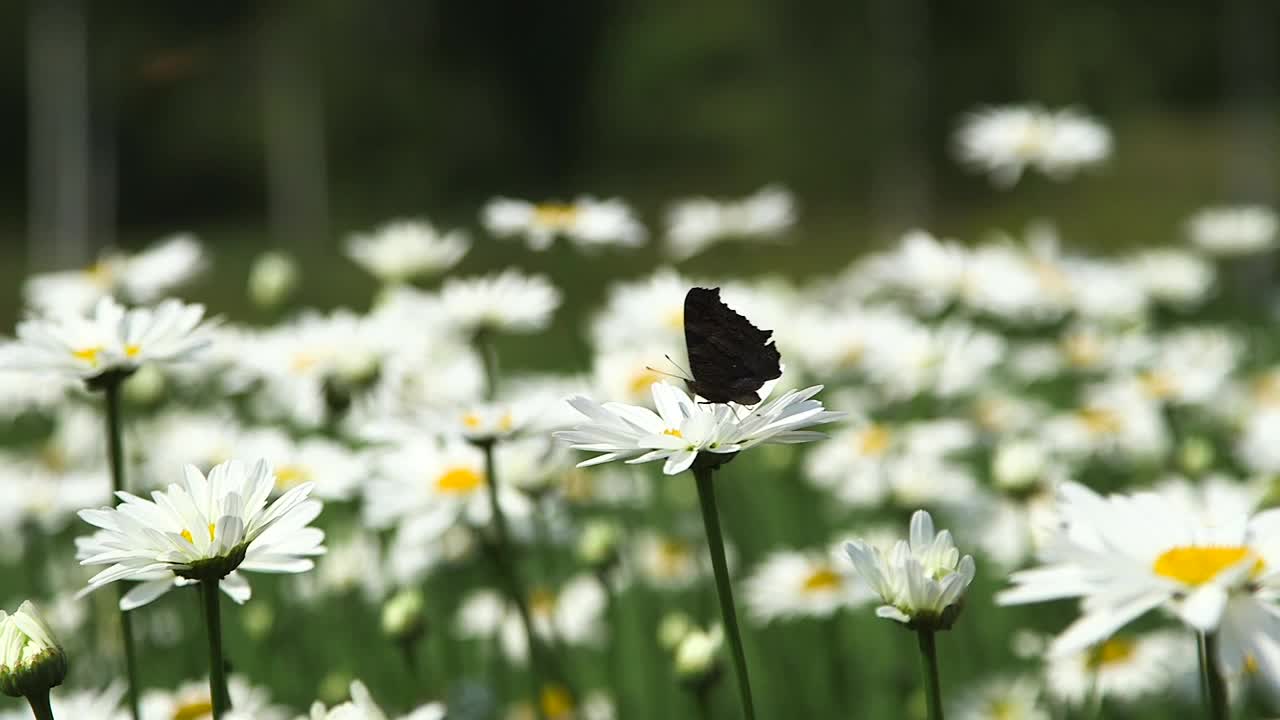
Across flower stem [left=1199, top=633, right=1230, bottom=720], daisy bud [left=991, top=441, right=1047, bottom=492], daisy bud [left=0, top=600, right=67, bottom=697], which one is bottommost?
flower stem [left=1199, top=633, right=1230, bottom=720]

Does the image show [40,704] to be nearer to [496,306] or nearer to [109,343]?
[109,343]

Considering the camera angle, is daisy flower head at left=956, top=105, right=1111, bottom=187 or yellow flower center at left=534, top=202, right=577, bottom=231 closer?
yellow flower center at left=534, top=202, right=577, bottom=231

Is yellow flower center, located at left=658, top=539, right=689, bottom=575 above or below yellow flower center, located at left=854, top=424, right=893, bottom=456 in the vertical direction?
below

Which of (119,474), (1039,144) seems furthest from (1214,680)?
(1039,144)

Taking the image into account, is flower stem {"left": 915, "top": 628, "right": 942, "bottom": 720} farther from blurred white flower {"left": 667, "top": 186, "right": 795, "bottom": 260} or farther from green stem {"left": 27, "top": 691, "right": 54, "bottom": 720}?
blurred white flower {"left": 667, "top": 186, "right": 795, "bottom": 260}

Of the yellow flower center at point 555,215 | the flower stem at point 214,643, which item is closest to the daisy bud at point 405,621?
the flower stem at point 214,643

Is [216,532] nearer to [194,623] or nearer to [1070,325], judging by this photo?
[194,623]

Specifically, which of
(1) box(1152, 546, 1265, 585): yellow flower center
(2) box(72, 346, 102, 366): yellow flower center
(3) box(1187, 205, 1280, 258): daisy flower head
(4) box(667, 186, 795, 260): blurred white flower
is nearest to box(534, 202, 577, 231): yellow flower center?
(4) box(667, 186, 795, 260): blurred white flower
